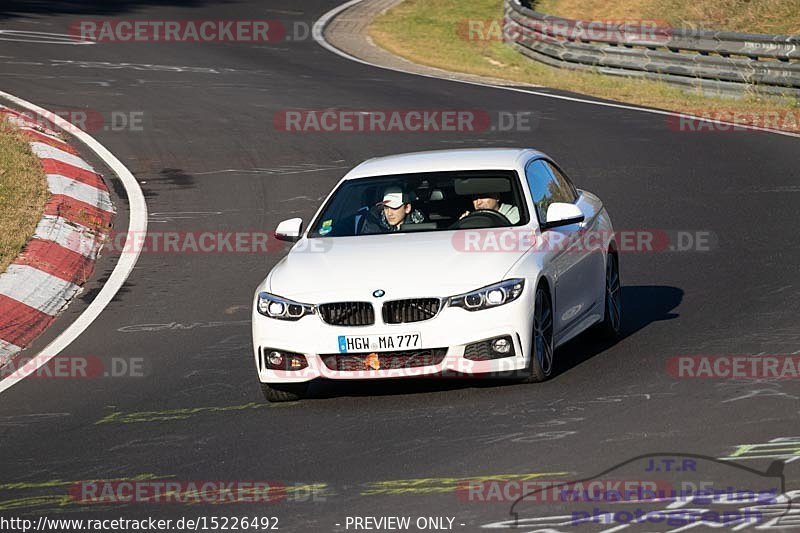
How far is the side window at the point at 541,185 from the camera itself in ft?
34.4

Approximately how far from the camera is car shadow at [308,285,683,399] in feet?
31.7

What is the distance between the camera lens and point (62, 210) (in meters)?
15.6

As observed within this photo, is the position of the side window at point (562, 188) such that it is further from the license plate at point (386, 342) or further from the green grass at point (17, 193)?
the green grass at point (17, 193)

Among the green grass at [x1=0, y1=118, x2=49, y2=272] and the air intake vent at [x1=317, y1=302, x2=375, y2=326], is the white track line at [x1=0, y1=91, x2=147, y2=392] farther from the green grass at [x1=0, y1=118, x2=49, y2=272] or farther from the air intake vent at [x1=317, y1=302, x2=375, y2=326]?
the air intake vent at [x1=317, y1=302, x2=375, y2=326]

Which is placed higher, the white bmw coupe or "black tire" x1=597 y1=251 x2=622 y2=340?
the white bmw coupe

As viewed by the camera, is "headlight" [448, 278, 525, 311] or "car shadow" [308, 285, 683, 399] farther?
"car shadow" [308, 285, 683, 399]

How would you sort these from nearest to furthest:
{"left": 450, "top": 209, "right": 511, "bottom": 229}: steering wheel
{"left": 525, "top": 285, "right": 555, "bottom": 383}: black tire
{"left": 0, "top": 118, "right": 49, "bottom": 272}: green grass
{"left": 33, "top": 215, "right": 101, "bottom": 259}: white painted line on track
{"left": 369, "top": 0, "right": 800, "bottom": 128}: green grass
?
{"left": 525, "top": 285, "right": 555, "bottom": 383}: black tire
{"left": 450, "top": 209, "right": 511, "bottom": 229}: steering wheel
{"left": 0, "top": 118, "right": 49, "bottom": 272}: green grass
{"left": 33, "top": 215, "right": 101, "bottom": 259}: white painted line on track
{"left": 369, "top": 0, "right": 800, "bottom": 128}: green grass

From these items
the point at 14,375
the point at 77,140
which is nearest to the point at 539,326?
the point at 14,375

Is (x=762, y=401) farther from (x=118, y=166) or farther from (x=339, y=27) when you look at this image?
(x=339, y=27)

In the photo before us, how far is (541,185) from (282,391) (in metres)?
2.54

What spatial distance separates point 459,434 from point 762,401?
5.68ft

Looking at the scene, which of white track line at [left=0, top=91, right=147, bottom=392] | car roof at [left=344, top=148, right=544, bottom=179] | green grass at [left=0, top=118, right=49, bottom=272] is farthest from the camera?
green grass at [left=0, top=118, right=49, bottom=272]

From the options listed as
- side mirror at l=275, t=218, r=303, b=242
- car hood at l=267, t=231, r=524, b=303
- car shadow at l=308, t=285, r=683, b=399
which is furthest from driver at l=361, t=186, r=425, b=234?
car shadow at l=308, t=285, r=683, b=399

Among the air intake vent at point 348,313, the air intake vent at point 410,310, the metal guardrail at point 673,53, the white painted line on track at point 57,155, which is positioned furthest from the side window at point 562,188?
the metal guardrail at point 673,53
